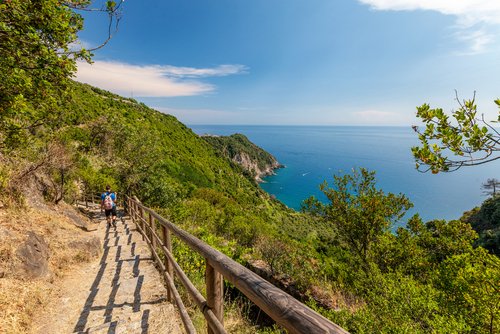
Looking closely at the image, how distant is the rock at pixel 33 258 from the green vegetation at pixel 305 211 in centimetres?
181

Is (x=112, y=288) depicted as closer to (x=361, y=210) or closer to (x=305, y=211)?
(x=361, y=210)

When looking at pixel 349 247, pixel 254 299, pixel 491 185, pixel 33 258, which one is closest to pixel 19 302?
pixel 33 258

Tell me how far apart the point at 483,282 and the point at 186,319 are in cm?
911

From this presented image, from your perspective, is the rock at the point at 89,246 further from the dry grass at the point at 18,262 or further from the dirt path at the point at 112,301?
the dirt path at the point at 112,301

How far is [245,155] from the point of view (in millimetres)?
136875

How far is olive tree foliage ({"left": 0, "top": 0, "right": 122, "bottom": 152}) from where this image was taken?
430 cm

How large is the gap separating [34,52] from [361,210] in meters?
14.3

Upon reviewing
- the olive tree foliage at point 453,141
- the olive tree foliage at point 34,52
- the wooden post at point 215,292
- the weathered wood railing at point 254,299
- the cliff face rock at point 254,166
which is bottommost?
the cliff face rock at point 254,166

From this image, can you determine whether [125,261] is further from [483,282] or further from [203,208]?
[203,208]

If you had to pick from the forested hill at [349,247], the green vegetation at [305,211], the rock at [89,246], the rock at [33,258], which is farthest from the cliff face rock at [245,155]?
the rock at [33,258]

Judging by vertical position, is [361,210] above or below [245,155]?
above

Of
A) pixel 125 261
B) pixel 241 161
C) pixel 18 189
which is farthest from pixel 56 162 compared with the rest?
pixel 241 161

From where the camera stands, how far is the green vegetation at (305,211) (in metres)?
4.69

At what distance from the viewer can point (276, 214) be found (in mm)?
66000
